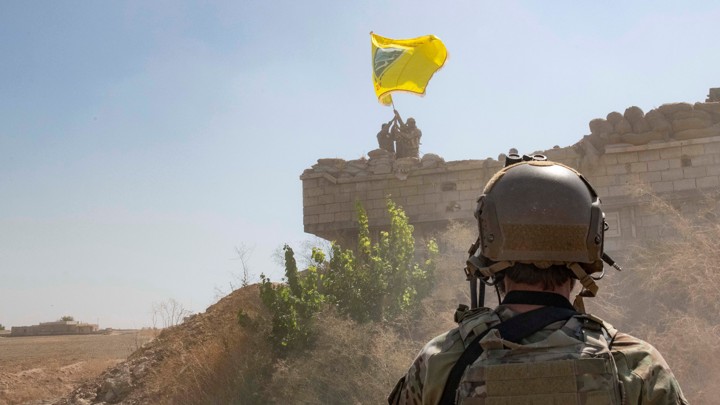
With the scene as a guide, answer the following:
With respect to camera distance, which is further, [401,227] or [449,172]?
[449,172]

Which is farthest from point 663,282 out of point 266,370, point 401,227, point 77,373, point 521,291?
point 77,373

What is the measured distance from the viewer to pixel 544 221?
2.27 meters

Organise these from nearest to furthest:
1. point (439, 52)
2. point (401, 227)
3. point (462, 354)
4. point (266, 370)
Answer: point (462, 354)
point (266, 370)
point (401, 227)
point (439, 52)

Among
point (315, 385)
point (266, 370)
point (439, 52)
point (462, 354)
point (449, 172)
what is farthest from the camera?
point (439, 52)

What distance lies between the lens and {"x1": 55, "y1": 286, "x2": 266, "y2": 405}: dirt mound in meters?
15.8

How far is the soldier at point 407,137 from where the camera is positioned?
2036 cm

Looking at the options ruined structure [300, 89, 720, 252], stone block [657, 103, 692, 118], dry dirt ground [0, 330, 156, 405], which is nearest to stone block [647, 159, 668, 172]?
ruined structure [300, 89, 720, 252]

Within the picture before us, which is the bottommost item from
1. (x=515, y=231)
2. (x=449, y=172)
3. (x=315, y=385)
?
(x=315, y=385)

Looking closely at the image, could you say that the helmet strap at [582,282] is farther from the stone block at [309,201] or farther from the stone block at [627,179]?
the stone block at [309,201]

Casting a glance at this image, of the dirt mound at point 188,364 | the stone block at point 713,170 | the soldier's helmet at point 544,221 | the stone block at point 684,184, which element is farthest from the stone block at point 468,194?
the soldier's helmet at point 544,221

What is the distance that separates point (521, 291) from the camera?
2270 millimetres

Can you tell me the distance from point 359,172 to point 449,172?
2.10 metres

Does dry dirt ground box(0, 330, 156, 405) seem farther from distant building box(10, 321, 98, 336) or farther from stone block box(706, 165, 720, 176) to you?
stone block box(706, 165, 720, 176)

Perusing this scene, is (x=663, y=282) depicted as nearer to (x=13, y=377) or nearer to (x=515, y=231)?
(x=515, y=231)
